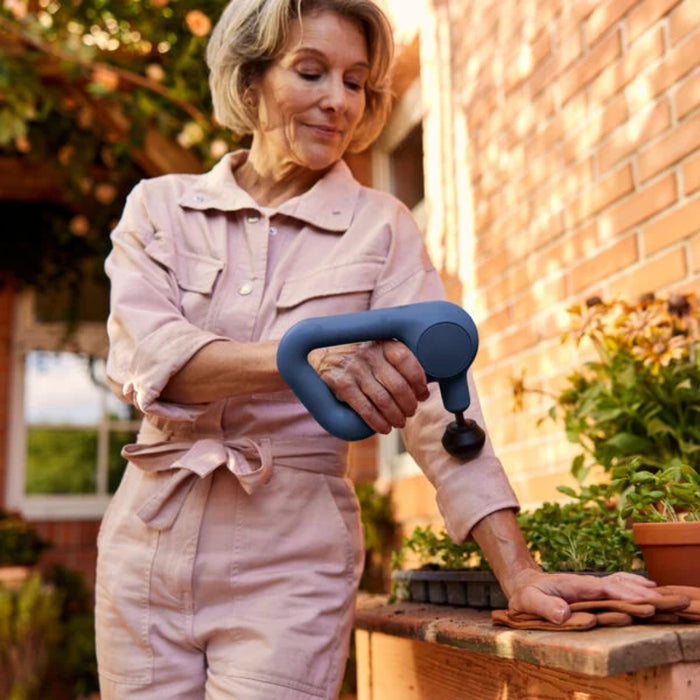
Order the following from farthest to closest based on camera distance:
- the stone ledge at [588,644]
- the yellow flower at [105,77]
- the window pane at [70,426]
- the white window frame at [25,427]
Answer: the window pane at [70,426]
the white window frame at [25,427]
the yellow flower at [105,77]
the stone ledge at [588,644]

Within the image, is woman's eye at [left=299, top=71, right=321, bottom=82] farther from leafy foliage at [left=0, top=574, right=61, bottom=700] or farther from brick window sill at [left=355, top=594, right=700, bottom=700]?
leafy foliage at [left=0, top=574, right=61, bottom=700]

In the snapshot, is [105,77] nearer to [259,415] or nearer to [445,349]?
[259,415]

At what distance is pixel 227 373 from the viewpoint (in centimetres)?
141

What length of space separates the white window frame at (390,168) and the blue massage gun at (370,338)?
269 centimetres

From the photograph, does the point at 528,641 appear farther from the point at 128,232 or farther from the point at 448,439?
the point at 128,232

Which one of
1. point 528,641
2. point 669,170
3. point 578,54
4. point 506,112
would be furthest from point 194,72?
point 528,641

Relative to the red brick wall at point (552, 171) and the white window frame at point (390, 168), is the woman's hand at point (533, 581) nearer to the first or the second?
the red brick wall at point (552, 171)

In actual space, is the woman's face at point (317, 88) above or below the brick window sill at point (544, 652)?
above

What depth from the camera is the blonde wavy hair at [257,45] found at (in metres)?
1.64

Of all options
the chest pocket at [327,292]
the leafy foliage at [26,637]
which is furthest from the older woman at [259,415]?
the leafy foliage at [26,637]

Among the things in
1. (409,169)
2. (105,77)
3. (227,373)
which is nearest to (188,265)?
(227,373)

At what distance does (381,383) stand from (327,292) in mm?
360

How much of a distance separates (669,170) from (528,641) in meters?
1.23

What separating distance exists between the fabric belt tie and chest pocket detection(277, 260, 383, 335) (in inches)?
7.7
